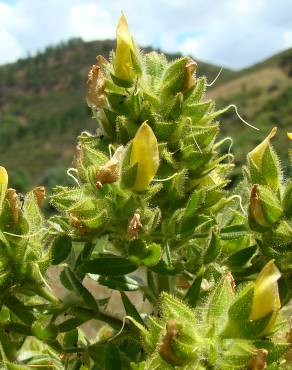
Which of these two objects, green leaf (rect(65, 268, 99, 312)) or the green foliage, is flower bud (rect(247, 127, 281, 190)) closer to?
the green foliage

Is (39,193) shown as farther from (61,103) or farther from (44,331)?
(61,103)

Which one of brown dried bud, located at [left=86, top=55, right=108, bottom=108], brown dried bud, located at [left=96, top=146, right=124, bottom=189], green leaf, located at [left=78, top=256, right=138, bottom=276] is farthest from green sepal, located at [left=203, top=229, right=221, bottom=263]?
brown dried bud, located at [left=86, top=55, right=108, bottom=108]

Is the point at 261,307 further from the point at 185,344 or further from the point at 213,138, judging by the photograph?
the point at 213,138

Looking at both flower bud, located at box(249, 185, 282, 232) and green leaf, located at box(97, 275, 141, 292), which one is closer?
flower bud, located at box(249, 185, 282, 232)

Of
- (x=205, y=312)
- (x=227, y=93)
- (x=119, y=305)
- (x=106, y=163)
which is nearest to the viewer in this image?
(x=205, y=312)

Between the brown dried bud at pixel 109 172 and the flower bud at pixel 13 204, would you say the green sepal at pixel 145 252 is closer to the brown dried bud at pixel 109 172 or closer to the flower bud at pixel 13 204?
the brown dried bud at pixel 109 172

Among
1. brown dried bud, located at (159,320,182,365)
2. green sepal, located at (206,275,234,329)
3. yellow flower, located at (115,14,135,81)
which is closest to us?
brown dried bud, located at (159,320,182,365)

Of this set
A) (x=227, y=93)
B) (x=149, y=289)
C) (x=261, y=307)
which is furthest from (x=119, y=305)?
(x=227, y=93)
